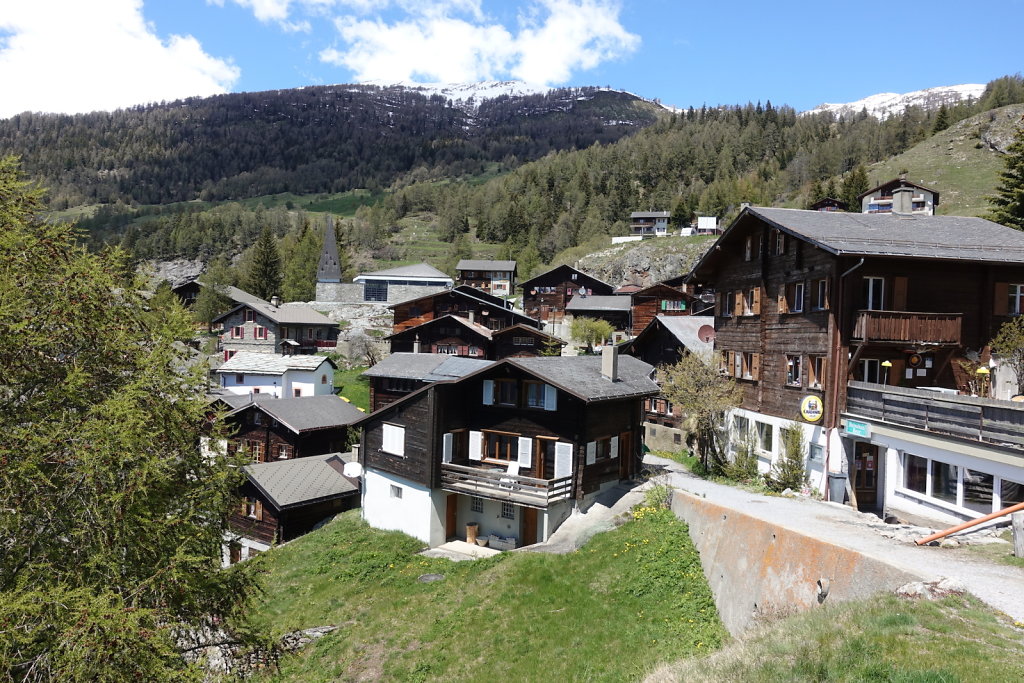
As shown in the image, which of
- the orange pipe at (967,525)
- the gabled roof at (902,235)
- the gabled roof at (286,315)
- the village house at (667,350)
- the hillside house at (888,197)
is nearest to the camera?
the orange pipe at (967,525)

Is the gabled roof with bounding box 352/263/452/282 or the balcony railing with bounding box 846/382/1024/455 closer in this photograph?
the balcony railing with bounding box 846/382/1024/455

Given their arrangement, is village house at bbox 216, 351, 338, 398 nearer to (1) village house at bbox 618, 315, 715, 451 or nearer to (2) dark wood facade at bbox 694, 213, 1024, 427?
(1) village house at bbox 618, 315, 715, 451

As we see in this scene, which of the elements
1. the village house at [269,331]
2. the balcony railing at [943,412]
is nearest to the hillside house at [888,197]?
the balcony railing at [943,412]

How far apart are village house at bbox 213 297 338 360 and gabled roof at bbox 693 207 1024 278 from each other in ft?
174

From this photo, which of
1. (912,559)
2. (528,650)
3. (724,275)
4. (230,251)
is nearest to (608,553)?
(528,650)

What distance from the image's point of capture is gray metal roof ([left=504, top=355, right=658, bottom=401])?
2614 cm

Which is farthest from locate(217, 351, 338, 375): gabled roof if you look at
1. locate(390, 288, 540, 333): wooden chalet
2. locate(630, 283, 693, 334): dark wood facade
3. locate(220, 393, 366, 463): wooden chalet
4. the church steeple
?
the church steeple

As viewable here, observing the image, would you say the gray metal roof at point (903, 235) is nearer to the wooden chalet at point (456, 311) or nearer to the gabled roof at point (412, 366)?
the gabled roof at point (412, 366)

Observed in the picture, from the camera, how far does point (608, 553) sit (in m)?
20.9

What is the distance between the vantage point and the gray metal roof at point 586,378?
85.8 feet

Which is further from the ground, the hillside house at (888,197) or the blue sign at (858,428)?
the hillside house at (888,197)

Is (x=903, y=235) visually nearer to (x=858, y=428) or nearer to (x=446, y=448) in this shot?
(x=858, y=428)

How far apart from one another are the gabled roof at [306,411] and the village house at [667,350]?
1947cm

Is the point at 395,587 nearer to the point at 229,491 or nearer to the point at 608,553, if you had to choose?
the point at 608,553
